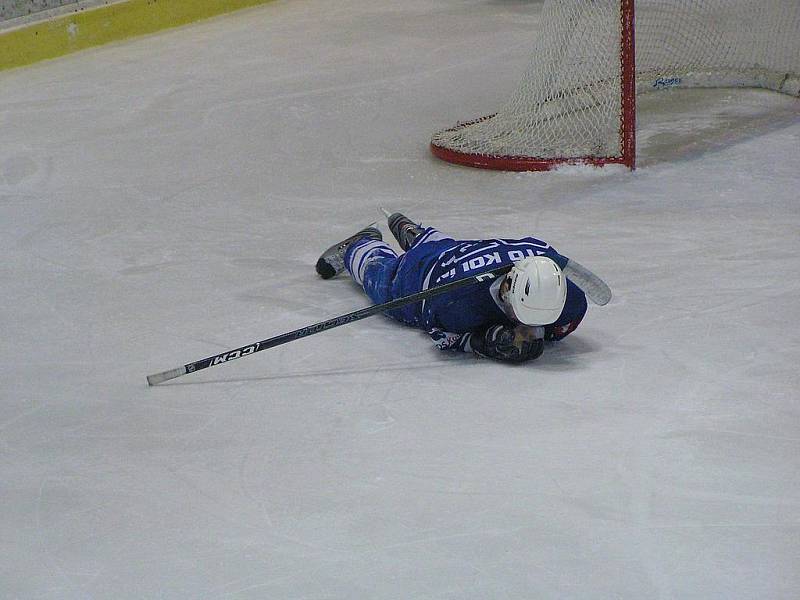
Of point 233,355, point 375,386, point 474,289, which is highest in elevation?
point 474,289

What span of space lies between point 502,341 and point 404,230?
1.01 metres

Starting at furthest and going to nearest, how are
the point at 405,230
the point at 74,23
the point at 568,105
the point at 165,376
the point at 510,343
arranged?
the point at 74,23
the point at 568,105
the point at 405,230
the point at 165,376
the point at 510,343

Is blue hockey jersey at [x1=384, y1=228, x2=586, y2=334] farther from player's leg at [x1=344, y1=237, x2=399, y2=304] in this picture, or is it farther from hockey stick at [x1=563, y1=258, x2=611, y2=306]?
player's leg at [x1=344, y1=237, x2=399, y2=304]

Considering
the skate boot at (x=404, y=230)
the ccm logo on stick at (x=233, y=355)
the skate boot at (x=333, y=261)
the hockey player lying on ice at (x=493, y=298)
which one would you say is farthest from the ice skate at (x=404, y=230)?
the ccm logo on stick at (x=233, y=355)

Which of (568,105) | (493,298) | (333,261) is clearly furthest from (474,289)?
(568,105)

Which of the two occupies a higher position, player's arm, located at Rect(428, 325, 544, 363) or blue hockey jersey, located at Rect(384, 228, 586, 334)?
blue hockey jersey, located at Rect(384, 228, 586, 334)

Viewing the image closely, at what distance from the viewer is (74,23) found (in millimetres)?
8219

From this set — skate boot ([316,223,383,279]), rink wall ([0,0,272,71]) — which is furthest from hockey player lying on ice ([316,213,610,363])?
rink wall ([0,0,272,71])

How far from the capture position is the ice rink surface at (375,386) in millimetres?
2336

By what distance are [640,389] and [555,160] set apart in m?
2.40

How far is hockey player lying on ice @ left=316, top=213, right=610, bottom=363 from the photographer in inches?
115

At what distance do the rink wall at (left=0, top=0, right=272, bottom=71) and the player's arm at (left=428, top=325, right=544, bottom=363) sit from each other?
561cm

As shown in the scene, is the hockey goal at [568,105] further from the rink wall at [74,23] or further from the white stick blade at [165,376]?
the rink wall at [74,23]

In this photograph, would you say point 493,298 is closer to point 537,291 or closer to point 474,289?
point 474,289
